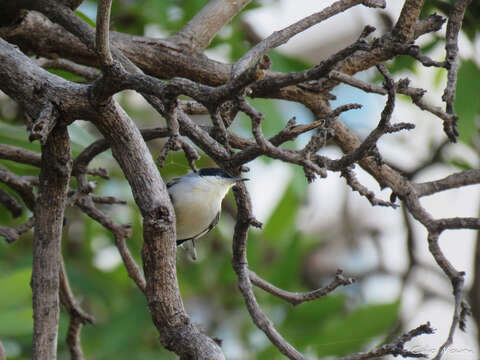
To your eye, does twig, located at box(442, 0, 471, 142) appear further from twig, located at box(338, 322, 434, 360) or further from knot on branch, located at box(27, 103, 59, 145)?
knot on branch, located at box(27, 103, 59, 145)

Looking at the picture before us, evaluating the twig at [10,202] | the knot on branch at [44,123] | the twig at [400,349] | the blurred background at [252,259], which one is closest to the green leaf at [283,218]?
the blurred background at [252,259]

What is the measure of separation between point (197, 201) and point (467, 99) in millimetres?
1101

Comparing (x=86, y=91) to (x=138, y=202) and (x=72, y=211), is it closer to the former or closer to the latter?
(x=138, y=202)

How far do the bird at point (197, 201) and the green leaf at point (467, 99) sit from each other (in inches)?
34.5

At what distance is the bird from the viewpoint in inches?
116

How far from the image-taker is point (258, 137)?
4.70ft

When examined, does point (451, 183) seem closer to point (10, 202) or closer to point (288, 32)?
point (288, 32)

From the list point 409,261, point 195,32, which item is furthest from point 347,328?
point 195,32

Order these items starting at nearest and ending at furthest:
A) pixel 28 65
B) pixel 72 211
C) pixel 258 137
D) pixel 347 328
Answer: pixel 258 137, pixel 28 65, pixel 347 328, pixel 72 211

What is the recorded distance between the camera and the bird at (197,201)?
9.64ft

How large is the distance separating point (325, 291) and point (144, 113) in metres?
3.67

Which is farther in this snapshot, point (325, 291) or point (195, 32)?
point (195, 32)

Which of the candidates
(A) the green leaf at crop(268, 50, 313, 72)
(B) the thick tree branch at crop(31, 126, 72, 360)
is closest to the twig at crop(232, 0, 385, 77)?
(B) the thick tree branch at crop(31, 126, 72, 360)

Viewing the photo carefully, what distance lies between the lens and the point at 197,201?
118 inches
